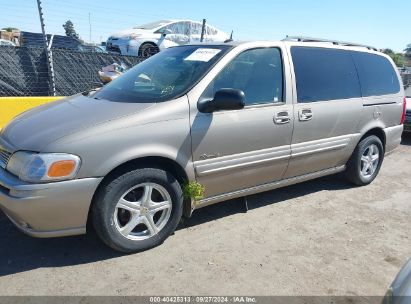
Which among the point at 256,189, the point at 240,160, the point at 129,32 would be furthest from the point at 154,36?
the point at 240,160

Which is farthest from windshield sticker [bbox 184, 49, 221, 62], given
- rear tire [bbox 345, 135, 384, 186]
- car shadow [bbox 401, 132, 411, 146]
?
car shadow [bbox 401, 132, 411, 146]

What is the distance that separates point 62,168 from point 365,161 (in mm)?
3907

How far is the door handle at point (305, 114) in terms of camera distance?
160 inches

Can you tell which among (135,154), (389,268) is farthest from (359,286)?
(135,154)

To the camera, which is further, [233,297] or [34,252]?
[34,252]

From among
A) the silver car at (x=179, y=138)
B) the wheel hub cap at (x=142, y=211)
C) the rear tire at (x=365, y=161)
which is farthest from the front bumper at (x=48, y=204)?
the rear tire at (x=365, y=161)

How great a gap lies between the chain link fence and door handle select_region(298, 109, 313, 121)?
504 cm

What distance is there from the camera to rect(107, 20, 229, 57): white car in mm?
13227

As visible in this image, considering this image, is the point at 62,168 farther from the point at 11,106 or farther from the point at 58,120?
the point at 11,106

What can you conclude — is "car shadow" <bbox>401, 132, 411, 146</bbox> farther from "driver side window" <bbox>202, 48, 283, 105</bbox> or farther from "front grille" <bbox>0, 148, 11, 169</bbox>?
"front grille" <bbox>0, 148, 11, 169</bbox>

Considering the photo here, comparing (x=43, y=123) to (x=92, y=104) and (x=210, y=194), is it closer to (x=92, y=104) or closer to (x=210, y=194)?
(x=92, y=104)

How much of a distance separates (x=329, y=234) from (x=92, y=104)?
8.33 ft

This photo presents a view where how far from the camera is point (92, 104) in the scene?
3484 millimetres

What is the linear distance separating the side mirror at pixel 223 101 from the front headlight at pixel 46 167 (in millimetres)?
1158
